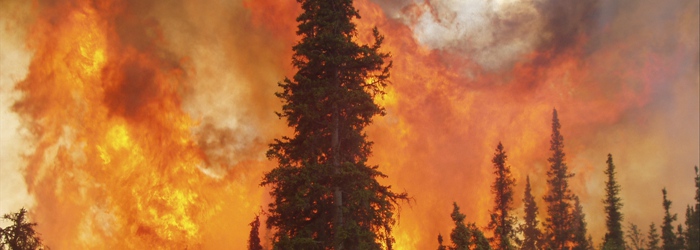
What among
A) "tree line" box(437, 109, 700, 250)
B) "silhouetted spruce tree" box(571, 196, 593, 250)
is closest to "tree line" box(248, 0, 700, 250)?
"tree line" box(437, 109, 700, 250)

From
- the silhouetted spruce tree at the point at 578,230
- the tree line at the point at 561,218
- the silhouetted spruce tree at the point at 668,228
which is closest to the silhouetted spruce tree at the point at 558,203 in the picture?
the tree line at the point at 561,218

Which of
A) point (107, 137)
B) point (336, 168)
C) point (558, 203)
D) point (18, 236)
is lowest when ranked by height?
point (18, 236)

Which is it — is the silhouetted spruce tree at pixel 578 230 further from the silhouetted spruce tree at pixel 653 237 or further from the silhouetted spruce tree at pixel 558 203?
the silhouetted spruce tree at pixel 653 237

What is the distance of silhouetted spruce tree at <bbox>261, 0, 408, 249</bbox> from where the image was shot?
2131cm

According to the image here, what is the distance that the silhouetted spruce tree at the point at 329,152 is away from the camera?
2131cm

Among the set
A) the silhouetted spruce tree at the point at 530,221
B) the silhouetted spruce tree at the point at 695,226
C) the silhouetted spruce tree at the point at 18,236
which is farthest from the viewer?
the silhouetted spruce tree at the point at 530,221

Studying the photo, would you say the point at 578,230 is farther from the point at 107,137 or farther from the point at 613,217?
the point at 107,137

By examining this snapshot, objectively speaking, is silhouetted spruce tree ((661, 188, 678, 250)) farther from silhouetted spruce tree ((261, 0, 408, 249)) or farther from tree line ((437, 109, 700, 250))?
silhouetted spruce tree ((261, 0, 408, 249))

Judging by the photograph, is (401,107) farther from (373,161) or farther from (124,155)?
(124,155)

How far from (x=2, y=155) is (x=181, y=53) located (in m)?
25.7

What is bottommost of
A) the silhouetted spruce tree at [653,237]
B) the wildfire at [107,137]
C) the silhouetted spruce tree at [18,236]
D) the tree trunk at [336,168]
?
the silhouetted spruce tree at [18,236]

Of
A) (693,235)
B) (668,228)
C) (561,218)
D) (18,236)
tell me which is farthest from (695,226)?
(18,236)

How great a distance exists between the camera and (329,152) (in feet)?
76.9

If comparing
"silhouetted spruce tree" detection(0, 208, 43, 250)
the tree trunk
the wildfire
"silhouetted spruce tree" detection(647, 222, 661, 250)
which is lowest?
"silhouetted spruce tree" detection(0, 208, 43, 250)
